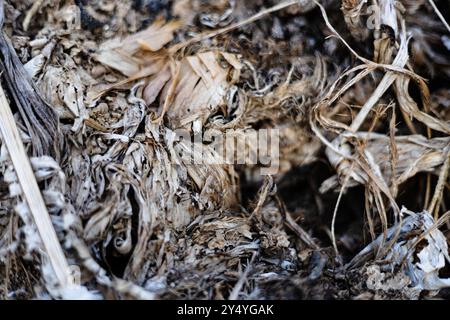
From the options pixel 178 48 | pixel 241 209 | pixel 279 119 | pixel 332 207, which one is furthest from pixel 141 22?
pixel 332 207

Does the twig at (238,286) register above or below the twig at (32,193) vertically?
below
